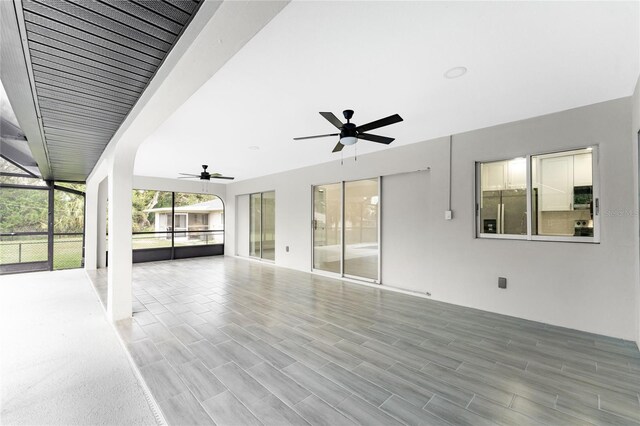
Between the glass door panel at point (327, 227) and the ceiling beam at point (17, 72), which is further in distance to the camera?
the glass door panel at point (327, 227)

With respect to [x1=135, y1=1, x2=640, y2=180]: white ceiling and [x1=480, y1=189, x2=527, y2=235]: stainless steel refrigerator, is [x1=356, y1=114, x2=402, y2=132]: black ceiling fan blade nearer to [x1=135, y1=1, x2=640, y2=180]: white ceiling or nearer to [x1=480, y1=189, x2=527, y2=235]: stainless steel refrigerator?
[x1=135, y1=1, x2=640, y2=180]: white ceiling

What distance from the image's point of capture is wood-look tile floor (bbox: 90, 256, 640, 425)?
1.92 m

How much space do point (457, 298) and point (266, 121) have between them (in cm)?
392

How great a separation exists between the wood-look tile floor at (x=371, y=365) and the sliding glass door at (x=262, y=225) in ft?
13.4

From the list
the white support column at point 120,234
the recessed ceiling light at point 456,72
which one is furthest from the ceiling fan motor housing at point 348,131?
the white support column at point 120,234

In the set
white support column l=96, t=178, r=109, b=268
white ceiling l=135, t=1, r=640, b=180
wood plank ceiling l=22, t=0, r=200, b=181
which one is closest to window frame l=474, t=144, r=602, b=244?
white ceiling l=135, t=1, r=640, b=180

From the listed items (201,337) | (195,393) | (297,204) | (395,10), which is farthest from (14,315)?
(395,10)

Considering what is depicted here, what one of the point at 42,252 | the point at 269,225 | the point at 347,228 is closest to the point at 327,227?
the point at 347,228

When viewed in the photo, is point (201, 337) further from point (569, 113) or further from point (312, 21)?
point (569, 113)

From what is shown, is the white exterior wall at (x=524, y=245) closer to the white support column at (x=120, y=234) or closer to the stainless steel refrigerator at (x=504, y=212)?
the stainless steel refrigerator at (x=504, y=212)

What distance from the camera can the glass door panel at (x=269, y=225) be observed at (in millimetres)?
8195

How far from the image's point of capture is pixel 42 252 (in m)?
6.91

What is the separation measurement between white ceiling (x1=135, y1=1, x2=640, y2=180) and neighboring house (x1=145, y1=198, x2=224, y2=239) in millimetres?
5408

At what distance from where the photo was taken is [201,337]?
10.1 feet
